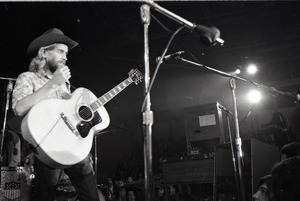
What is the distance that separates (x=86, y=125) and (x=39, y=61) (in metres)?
0.77

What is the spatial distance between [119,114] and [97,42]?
4597 millimetres

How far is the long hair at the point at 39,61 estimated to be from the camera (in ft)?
8.84

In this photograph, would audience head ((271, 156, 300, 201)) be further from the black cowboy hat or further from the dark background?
the dark background

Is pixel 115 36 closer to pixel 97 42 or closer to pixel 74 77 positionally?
pixel 97 42

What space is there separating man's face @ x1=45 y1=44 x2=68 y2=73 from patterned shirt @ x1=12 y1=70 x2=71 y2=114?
0.11 meters

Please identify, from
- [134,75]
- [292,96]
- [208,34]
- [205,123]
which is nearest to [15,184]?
[134,75]

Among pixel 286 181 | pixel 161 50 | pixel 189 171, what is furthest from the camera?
pixel 161 50

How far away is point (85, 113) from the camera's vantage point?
8.59ft

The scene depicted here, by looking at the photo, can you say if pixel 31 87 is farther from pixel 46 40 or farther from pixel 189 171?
pixel 189 171

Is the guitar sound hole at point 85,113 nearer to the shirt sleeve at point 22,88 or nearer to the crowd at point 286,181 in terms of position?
the shirt sleeve at point 22,88

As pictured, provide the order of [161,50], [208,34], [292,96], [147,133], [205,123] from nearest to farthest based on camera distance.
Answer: [147,133] < [208,34] < [292,96] < [205,123] < [161,50]

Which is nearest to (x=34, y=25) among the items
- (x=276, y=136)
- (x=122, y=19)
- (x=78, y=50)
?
(x=78, y=50)

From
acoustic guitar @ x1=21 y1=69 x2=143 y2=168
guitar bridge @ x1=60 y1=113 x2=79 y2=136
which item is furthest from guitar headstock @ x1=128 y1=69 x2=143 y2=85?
guitar bridge @ x1=60 y1=113 x2=79 y2=136

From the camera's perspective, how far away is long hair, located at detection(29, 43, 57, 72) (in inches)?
106
